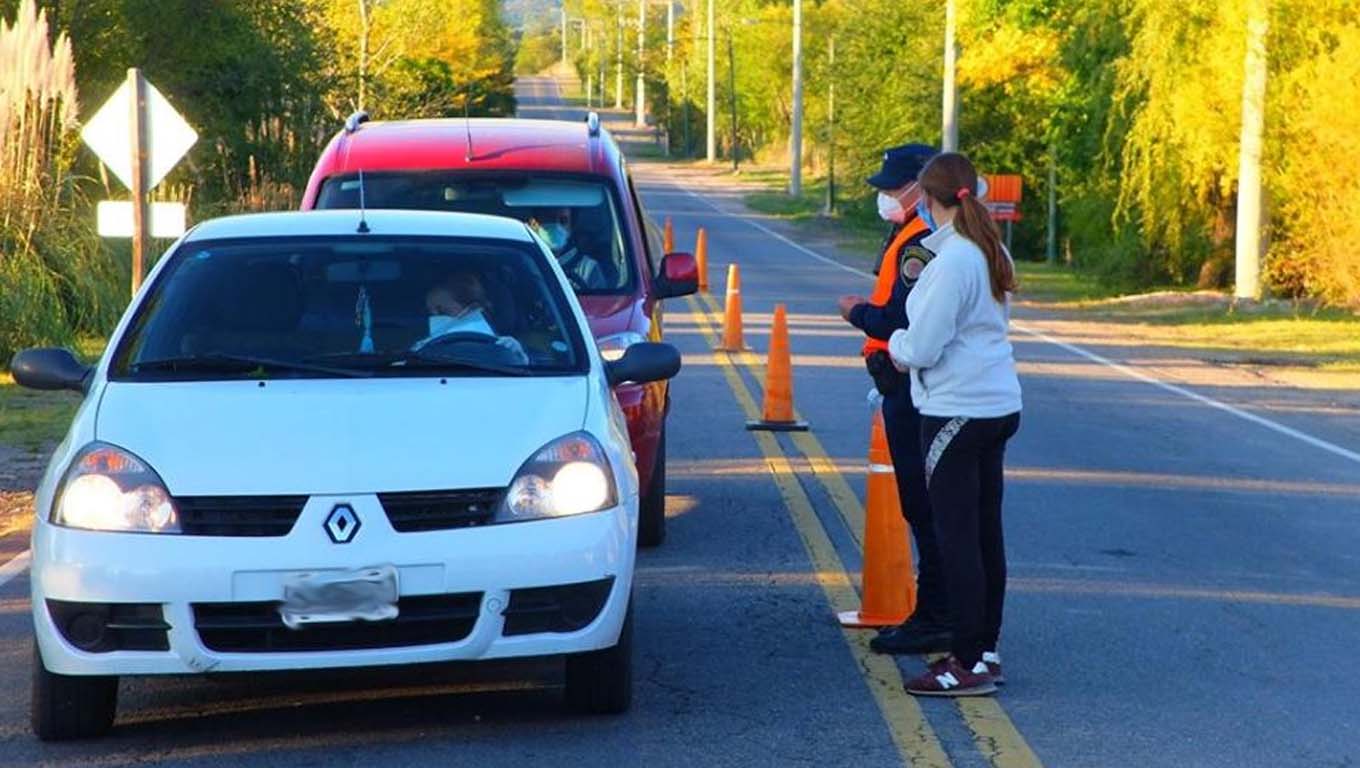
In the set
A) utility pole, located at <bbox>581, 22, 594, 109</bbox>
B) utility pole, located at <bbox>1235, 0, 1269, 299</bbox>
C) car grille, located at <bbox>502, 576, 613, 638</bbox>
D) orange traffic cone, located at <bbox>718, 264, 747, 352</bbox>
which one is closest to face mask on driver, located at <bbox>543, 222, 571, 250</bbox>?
car grille, located at <bbox>502, 576, 613, 638</bbox>

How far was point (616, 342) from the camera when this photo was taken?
31.8 ft

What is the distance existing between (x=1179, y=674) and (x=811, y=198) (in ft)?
207

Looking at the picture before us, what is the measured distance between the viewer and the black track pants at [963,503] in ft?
24.0

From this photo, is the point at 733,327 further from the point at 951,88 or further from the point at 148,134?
the point at 951,88

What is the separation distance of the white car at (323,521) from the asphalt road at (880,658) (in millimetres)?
366

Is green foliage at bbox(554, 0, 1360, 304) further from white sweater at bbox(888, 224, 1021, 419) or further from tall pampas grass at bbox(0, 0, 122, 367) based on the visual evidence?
white sweater at bbox(888, 224, 1021, 419)

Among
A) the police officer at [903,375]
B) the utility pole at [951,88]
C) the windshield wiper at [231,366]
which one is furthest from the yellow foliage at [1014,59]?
the windshield wiper at [231,366]

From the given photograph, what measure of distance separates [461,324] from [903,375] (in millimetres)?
1675

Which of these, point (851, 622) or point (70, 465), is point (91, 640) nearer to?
point (70, 465)

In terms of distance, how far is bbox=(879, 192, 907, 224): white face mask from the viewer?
27.0 ft

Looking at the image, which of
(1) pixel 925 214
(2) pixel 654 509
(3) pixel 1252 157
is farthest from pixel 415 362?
(3) pixel 1252 157

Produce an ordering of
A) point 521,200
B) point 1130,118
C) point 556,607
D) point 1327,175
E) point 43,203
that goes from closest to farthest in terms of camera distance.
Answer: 1. point 556,607
2. point 521,200
3. point 43,203
4. point 1327,175
5. point 1130,118

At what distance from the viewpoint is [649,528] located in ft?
33.5

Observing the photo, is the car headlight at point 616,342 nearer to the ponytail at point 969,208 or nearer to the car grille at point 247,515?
the ponytail at point 969,208
